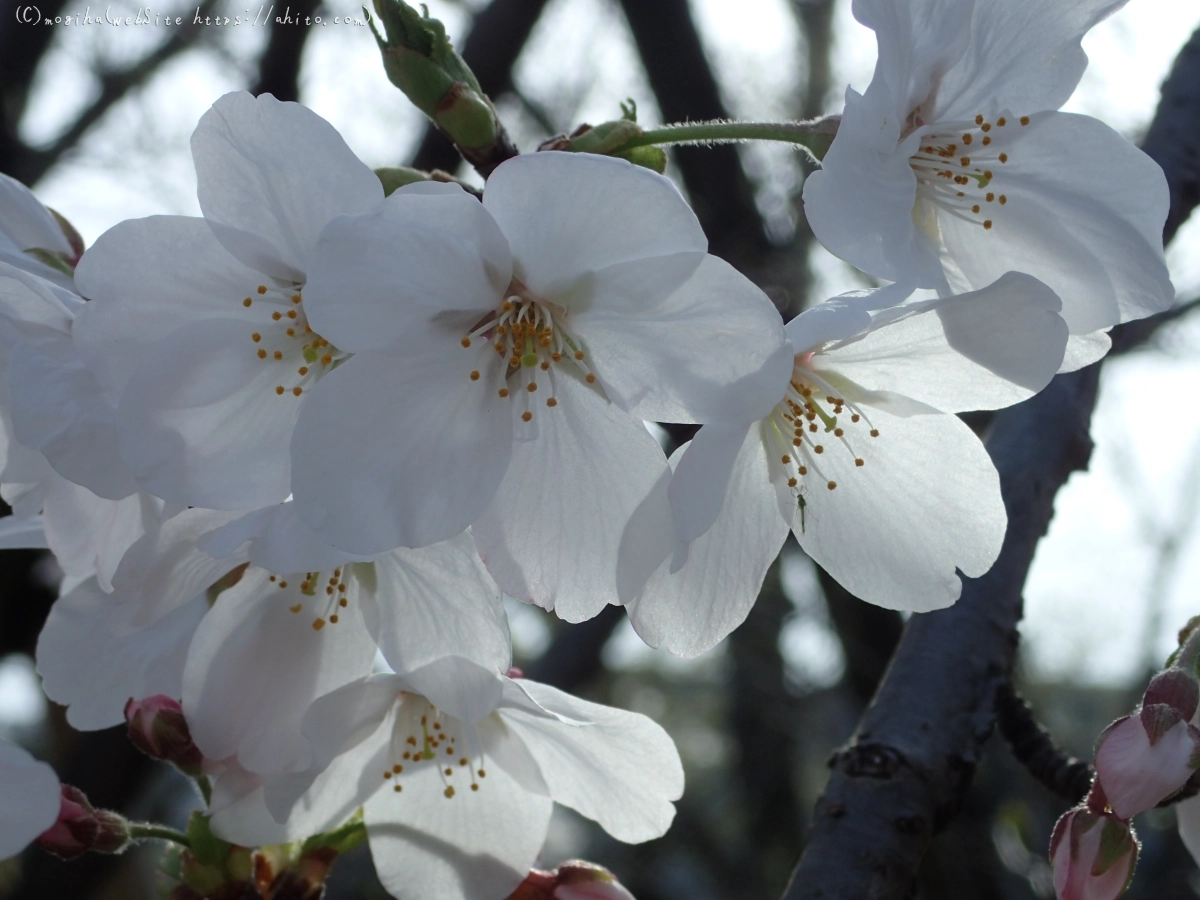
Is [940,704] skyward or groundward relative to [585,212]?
groundward

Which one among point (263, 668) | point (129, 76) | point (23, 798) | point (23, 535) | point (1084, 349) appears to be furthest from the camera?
point (129, 76)

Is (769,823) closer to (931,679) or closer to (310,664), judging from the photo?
(931,679)

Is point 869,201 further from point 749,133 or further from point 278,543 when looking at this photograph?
point 278,543

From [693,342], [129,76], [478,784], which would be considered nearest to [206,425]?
[693,342]

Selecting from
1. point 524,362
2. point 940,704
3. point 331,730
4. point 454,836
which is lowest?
point 940,704

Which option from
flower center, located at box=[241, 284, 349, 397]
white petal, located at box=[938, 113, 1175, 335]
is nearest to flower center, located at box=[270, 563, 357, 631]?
flower center, located at box=[241, 284, 349, 397]
